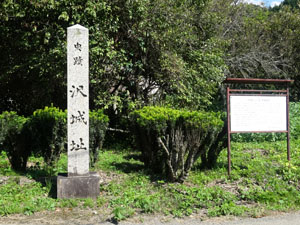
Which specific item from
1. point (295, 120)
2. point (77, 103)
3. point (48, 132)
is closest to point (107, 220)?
point (77, 103)

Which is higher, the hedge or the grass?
the hedge

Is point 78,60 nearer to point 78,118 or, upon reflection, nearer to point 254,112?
point 78,118

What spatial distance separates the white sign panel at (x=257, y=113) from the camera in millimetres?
7266

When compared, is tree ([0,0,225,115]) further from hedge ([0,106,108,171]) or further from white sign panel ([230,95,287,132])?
white sign panel ([230,95,287,132])

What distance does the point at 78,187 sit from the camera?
5.98 m

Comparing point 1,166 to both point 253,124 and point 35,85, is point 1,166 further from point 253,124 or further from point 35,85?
point 253,124

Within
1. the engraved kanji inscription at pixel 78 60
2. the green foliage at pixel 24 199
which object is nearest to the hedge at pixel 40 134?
the green foliage at pixel 24 199

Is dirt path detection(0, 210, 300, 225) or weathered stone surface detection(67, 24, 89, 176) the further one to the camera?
weathered stone surface detection(67, 24, 89, 176)

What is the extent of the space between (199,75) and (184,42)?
1.10m

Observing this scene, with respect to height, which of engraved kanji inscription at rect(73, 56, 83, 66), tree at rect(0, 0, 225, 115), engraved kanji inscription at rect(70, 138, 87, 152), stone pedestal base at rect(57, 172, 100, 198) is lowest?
stone pedestal base at rect(57, 172, 100, 198)

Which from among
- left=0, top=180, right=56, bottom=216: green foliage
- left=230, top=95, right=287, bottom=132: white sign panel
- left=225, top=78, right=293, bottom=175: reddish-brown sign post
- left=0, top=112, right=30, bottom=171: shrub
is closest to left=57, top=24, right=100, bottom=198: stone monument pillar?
left=0, top=180, right=56, bottom=216: green foliage

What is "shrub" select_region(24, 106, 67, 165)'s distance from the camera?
740 cm

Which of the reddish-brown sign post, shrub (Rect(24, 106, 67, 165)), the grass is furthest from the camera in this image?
shrub (Rect(24, 106, 67, 165))

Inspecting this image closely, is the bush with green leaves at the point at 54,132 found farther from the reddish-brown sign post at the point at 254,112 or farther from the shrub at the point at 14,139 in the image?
the reddish-brown sign post at the point at 254,112
